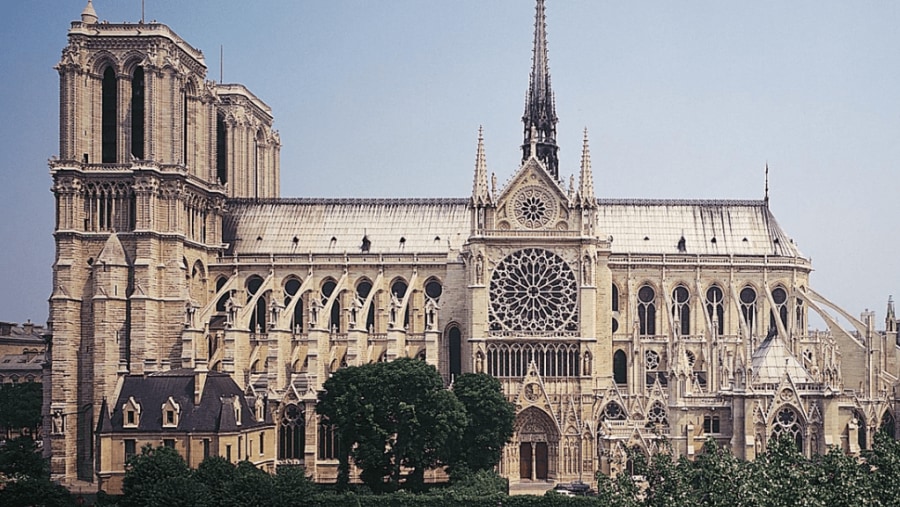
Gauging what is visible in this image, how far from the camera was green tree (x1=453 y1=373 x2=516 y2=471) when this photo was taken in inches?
3191

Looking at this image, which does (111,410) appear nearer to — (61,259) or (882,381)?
(61,259)

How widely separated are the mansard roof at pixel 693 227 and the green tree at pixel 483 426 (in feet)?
74.8

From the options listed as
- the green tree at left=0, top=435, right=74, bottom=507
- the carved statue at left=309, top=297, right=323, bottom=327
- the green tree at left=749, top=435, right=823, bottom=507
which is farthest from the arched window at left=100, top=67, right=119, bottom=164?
the green tree at left=749, top=435, right=823, bottom=507

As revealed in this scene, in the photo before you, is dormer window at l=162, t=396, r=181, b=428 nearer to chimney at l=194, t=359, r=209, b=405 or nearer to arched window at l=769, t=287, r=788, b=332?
chimney at l=194, t=359, r=209, b=405

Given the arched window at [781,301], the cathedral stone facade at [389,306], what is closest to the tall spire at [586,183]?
the cathedral stone facade at [389,306]

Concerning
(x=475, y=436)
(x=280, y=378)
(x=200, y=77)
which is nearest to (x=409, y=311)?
(x=280, y=378)

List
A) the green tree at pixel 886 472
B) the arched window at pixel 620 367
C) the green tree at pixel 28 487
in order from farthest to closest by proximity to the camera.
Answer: the arched window at pixel 620 367 → the green tree at pixel 28 487 → the green tree at pixel 886 472

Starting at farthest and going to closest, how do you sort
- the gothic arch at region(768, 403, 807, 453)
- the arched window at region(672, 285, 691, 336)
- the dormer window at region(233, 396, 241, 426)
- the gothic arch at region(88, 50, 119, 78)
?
the arched window at region(672, 285, 691, 336)
the gothic arch at region(88, 50, 119, 78)
the dormer window at region(233, 396, 241, 426)
the gothic arch at region(768, 403, 807, 453)

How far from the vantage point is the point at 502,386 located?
87938mm

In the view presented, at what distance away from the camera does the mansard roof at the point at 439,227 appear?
101188 millimetres

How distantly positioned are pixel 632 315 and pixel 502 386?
14764mm

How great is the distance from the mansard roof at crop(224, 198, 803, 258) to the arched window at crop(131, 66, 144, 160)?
13.8 m

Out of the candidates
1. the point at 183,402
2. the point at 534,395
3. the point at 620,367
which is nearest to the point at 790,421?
the point at 534,395

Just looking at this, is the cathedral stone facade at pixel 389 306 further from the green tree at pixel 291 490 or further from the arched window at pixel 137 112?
the green tree at pixel 291 490
